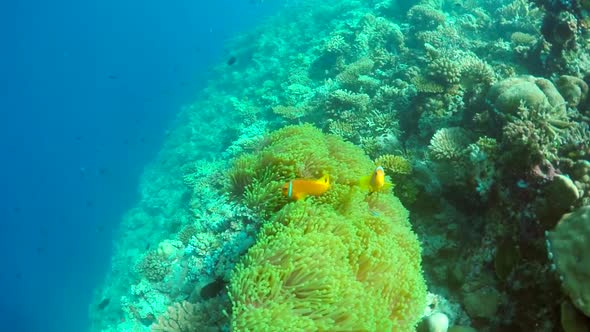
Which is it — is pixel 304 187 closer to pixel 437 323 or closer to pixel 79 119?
pixel 437 323

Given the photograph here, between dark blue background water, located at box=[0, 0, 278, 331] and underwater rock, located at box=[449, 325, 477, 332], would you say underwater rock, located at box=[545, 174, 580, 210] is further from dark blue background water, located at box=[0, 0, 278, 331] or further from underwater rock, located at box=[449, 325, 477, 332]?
dark blue background water, located at box=[0, 0, 278, 331]

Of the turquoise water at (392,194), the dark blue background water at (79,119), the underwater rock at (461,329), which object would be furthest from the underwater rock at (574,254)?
the dark blue background water at (79,119)

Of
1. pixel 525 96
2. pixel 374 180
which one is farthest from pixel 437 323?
pixel 525 96

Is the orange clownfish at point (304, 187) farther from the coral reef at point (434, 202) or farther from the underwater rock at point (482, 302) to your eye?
the underwater rock at point (482, 302)

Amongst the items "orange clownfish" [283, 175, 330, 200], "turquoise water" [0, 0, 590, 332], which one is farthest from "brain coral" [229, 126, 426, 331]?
"orange clownfish" [283, 175, 330, 200]

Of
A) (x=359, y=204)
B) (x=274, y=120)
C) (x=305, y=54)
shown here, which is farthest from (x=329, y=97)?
(x=305, y=54)

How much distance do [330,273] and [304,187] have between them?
92 cm

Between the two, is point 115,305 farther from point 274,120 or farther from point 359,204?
point 359,204

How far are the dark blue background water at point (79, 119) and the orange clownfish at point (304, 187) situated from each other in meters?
18.8

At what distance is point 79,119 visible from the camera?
5688 centimetres

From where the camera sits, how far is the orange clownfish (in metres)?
3.25

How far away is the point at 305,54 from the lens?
16.6 meters

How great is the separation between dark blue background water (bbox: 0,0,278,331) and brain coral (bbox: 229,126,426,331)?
19088mm

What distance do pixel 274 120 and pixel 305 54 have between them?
18.4 ft
